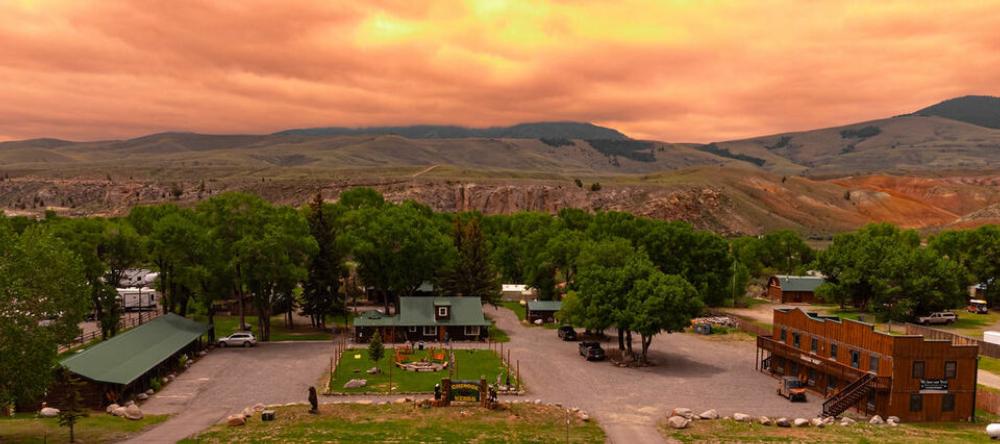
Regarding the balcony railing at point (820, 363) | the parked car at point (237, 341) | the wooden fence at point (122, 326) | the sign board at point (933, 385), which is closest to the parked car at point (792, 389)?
the balcony railing at point (820, 363)

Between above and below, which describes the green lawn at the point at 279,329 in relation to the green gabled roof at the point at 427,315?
below

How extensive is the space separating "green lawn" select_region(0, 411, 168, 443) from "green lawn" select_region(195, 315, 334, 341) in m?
27.1

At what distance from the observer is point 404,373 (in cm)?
4975

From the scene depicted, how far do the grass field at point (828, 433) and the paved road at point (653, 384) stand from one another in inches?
88.7

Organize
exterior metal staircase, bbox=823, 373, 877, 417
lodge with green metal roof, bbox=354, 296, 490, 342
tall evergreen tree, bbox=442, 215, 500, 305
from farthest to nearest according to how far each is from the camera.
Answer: tall evergreen tree, bbox=442, 215, 500, 305 → lodge with green metal roof, bbox=354, 296, 490, 342 → exterior metal staircase, bbox=823, 373, 877, 417

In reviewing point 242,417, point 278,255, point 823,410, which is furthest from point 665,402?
point 278,255

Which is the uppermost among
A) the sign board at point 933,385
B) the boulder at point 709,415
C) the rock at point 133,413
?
the sign board at point 933,385

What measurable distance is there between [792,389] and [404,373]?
2774 cm

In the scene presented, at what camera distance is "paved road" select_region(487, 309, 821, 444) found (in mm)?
39875

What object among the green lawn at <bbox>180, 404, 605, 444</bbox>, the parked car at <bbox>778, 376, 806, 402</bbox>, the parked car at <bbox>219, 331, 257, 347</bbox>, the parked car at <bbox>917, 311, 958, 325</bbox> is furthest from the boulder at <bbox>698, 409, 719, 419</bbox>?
the parked car at <bbox>917, 311, 958, 325</bbox>

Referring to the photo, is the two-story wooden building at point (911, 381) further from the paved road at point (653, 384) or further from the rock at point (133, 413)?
the rock at point (133, 413)

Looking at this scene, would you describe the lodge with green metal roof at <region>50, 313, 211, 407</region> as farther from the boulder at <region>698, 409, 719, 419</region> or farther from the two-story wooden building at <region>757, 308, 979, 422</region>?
the two-story wooden building at <region>757, 308, 979, 422</region>

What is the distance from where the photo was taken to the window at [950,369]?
4009 centimetres

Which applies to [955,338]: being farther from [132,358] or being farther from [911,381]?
[132,358]
